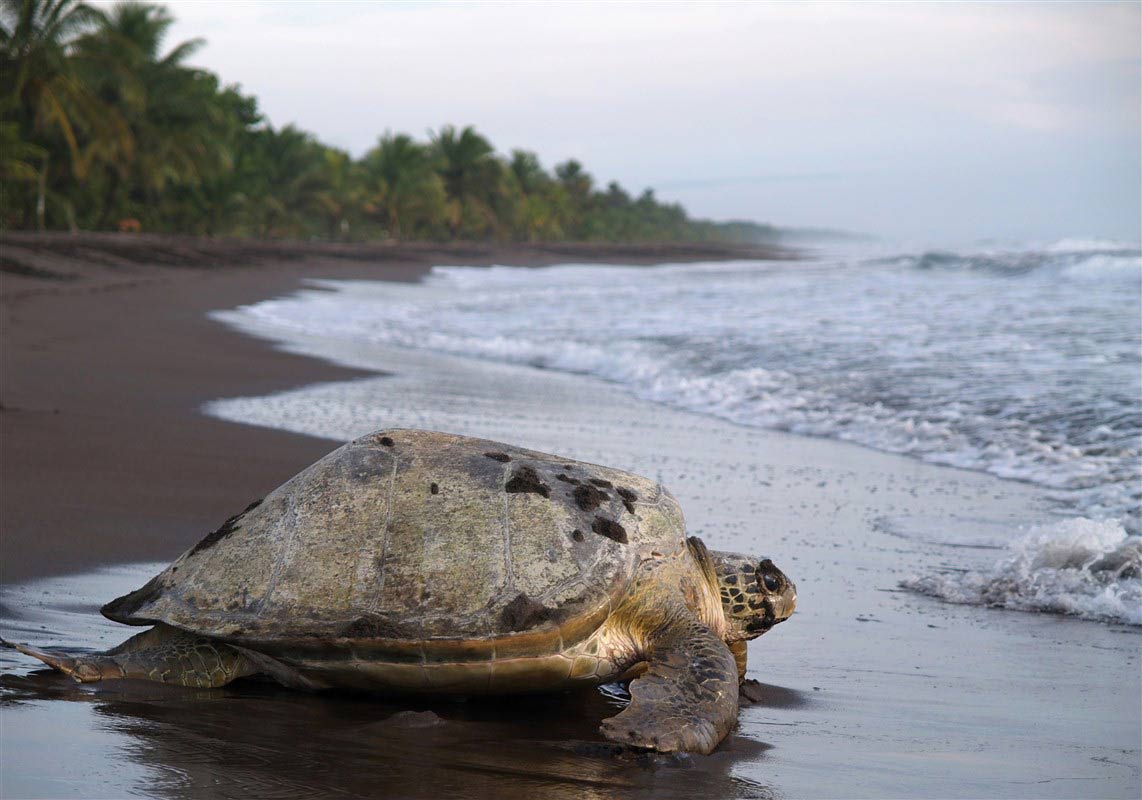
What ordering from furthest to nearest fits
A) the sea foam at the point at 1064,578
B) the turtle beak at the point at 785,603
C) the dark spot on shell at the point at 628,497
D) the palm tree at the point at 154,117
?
the palm tree at the point at 154,117 < the sea foam at the point at 1064,578 < the turtle beak at the point at 785,603 < the dark spot on shell at the point at 628,497

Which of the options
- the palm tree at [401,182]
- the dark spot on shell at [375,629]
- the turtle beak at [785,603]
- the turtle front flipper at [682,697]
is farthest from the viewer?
the palm tree at [401,182]

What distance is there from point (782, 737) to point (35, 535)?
295 centimetres

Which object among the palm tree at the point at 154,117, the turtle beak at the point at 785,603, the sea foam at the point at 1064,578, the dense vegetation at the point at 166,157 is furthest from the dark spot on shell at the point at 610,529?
the palm tree at the point at 154,117

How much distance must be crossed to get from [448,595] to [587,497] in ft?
1.78

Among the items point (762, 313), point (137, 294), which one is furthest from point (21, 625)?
point (137, 294)

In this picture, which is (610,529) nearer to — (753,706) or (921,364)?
(753,706)

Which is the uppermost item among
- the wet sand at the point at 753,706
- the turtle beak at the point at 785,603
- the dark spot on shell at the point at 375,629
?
the dark spot on shell at the point at 375,629

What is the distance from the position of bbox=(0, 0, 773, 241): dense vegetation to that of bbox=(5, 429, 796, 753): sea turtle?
27.2 meters

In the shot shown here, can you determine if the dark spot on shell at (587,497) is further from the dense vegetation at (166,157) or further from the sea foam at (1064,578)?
the dense vegetation at (166,157)

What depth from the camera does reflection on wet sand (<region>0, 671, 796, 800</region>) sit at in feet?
7.70

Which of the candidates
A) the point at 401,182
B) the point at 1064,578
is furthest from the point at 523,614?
the point at 401,182

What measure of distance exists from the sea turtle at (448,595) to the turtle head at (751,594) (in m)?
0.06

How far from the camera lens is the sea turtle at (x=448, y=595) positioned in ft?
9.29

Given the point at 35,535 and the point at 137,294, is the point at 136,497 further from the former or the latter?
the point at 137,294
